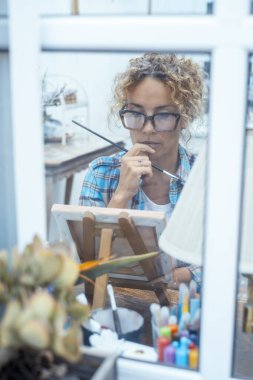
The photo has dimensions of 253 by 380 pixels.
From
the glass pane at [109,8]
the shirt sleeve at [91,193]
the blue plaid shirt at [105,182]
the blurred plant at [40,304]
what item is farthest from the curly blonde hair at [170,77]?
the blurred plant at [40,304]

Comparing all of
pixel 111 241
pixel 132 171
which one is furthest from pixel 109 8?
pixel 132 171

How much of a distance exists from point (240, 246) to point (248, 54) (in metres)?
0.24

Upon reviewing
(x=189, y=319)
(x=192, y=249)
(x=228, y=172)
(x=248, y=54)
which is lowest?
(x=189, y=319)

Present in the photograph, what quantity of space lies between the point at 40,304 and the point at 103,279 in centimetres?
55

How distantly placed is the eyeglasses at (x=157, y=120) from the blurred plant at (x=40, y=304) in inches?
38.4

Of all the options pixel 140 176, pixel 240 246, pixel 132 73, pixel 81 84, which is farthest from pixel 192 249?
pixel 81 84

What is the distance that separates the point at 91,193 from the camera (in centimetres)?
149

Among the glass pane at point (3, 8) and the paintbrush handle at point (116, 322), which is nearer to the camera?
the glass pane at point (3, 8)

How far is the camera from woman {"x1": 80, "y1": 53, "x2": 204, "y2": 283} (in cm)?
147

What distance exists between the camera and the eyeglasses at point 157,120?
4.95ft

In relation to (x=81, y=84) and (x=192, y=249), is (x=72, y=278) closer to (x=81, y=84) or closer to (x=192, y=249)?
(x=192, y=249)

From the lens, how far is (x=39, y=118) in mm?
663

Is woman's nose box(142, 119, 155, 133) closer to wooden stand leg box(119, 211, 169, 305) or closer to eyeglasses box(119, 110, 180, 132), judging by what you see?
eyeglasses box(119, 110, 180, 132)

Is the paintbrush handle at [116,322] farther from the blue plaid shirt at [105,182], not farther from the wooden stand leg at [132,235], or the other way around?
the blue plaid shirt at [105,182]
